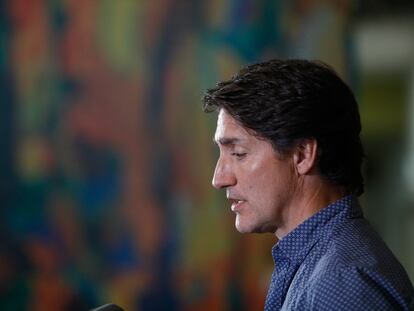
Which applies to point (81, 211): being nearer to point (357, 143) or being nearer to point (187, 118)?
point (187, 118)

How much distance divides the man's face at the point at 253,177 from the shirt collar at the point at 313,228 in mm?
54

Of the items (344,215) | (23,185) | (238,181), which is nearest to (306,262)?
(344,215)

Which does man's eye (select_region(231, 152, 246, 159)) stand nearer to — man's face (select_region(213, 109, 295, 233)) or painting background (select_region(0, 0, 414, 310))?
man's face (select_region(213, 109, 295, 233))

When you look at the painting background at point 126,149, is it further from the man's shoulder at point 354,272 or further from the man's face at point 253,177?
the man's shoulder at point 354,272

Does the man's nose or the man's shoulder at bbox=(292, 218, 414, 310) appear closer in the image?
the man's shoulder at bbox=(292, 218, 414, 310)

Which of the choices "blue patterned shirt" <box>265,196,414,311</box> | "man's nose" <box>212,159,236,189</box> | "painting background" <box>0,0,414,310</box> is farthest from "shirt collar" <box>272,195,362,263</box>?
"painting background" <box>0,0,414,310</box>

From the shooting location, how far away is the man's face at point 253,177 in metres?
1.59

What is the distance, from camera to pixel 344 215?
1.54 metres

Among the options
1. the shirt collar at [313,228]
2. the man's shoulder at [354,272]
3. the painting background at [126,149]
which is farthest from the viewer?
the painting background at [126,149]

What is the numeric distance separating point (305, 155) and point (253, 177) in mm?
110

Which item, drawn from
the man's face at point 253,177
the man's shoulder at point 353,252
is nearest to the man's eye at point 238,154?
the man's face at point 253,177

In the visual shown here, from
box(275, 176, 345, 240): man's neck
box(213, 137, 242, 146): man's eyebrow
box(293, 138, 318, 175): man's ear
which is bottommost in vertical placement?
box(275, 176, 345, 240): man's neck

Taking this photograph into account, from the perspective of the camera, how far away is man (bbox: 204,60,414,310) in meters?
1.56

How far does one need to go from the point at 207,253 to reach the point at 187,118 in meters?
0.65
